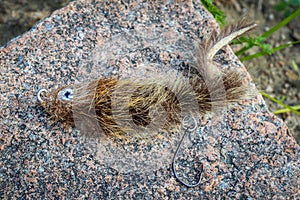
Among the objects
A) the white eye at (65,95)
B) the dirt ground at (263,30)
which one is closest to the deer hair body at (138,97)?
the white eye at (65,95)

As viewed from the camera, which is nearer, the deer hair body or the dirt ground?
the deer hair body

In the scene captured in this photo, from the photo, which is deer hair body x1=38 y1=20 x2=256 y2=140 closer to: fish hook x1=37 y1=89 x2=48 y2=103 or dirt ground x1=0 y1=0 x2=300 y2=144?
fish hook x1=37 y1=89 x2=48 y2=103

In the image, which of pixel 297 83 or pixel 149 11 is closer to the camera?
pixel 149 11

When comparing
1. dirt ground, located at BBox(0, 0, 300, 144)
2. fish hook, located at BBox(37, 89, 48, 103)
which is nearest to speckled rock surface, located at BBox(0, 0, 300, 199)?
fish hook, located at BBox(37, 89, 48, 103)

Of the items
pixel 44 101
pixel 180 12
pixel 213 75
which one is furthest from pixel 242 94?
pixel 44 101

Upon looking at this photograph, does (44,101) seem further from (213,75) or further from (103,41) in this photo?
(213,75)

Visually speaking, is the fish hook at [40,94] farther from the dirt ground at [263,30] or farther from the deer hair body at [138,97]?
the dirt ground at [263,30]
